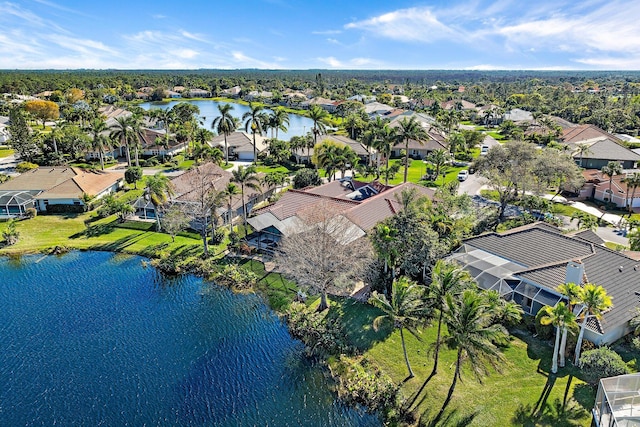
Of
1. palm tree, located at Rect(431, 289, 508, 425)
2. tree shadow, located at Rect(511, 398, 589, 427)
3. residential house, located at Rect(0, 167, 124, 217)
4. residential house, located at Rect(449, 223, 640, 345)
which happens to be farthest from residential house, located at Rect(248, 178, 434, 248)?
residential house, located at Rect(0, 167, 124, 217)

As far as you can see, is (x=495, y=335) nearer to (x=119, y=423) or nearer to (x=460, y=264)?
(x=460, y=264)

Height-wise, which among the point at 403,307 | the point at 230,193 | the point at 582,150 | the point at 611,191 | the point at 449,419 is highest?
the point at 582,150

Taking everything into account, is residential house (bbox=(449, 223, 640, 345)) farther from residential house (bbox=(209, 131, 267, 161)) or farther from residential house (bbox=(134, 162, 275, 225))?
residential house (bbox=(209, 131, 267, 161))

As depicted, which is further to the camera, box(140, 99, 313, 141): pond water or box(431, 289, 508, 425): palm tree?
box(140, 99, 313, 141): pond water

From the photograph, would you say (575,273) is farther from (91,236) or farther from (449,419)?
(91,236)

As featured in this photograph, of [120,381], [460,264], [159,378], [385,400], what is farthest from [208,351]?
[460,264]

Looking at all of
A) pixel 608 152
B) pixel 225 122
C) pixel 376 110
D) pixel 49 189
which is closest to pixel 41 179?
pixel 49 189

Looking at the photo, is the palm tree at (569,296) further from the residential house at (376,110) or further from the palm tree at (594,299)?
the residential house at (376,110)

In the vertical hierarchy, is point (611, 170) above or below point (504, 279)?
above

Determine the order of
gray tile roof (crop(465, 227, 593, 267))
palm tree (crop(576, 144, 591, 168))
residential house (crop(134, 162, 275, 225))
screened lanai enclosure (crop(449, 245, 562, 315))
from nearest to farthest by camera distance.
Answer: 1. screened lanai enclosure (crop(449, 245, 562, 315))
2. gray tile roof (crop(465, 227, 593, 267))
3. residential house (crop(134, 162, 275, 225))
4. palm tree (crop(576, 144, 591, 168))
